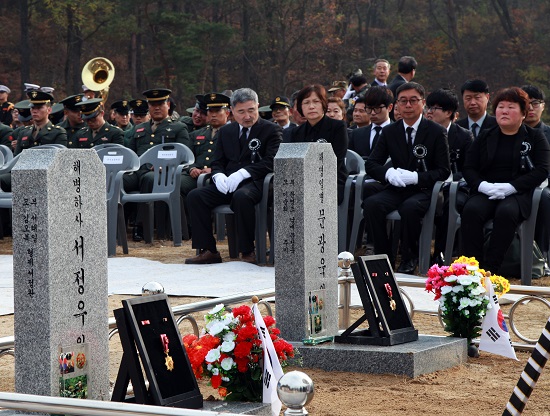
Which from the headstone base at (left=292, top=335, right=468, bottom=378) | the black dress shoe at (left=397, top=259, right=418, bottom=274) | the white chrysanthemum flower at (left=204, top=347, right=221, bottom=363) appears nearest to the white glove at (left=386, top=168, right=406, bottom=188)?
the black dress shoe at (left=397, top=259, right=418, bottom=274)

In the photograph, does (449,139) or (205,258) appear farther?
(205,258)

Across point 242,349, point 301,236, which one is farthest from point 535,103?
point 242,349

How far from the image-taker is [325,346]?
654cm

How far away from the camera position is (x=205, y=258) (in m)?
11.3

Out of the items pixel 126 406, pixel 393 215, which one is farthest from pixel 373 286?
pixel 393 215

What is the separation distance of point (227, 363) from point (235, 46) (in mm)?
36497

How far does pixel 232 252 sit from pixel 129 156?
7.13 feet

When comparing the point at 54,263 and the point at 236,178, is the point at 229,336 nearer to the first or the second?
the point at 54,263

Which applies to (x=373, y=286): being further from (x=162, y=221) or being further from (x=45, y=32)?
(x=45, y=32)

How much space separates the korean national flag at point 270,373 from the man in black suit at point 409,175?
5602mm

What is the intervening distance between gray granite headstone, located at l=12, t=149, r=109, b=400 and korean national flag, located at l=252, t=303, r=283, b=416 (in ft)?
2.57

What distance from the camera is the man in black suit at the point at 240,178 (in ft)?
37.0

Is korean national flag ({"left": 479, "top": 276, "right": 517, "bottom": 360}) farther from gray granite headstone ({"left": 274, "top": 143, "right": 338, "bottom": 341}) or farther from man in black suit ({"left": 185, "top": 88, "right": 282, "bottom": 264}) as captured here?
man in black suit ({"left": 185, "top": 88, "right": 282, "bottom": 264})

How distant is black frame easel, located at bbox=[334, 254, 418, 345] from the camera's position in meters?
6.50
